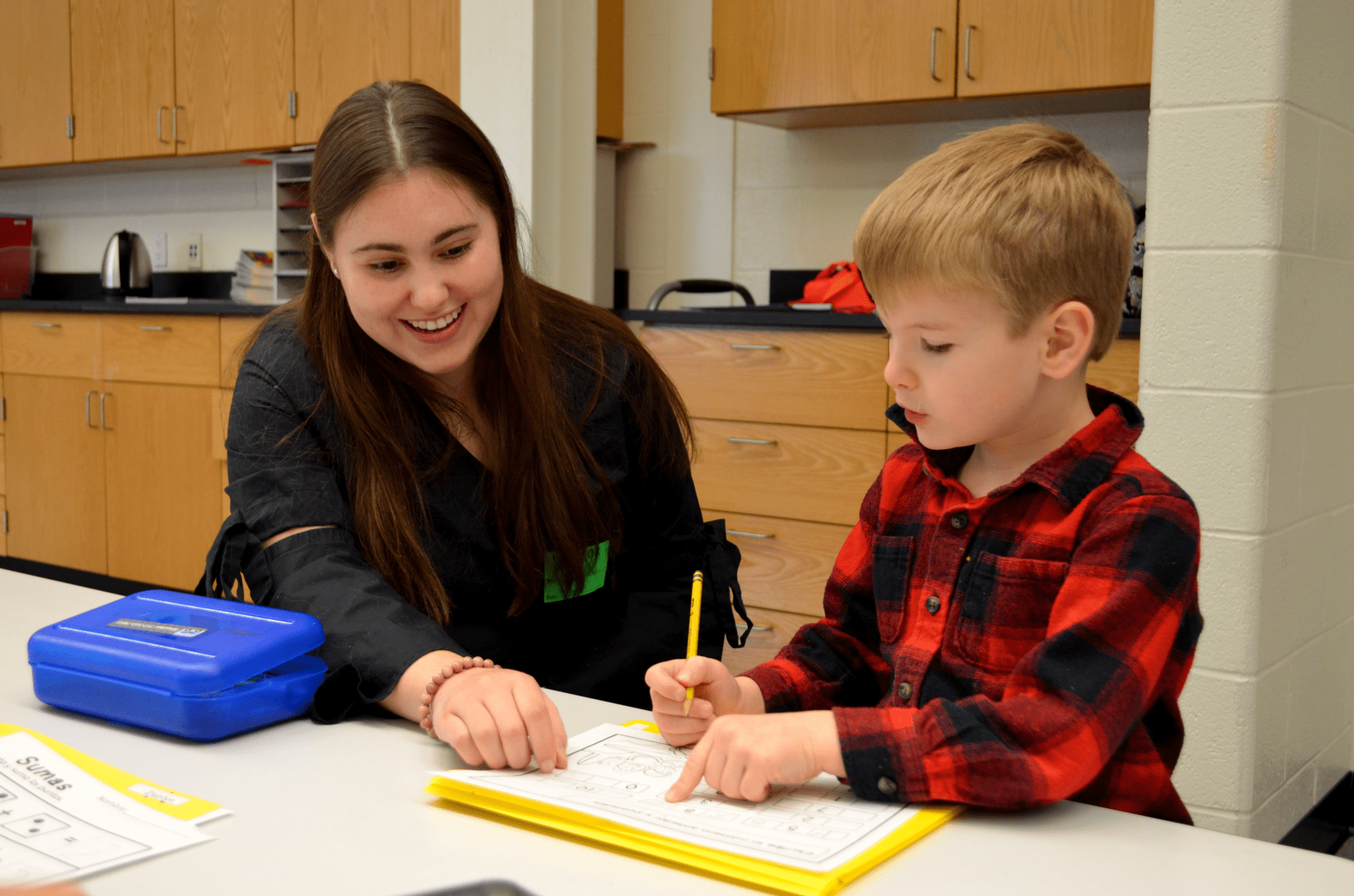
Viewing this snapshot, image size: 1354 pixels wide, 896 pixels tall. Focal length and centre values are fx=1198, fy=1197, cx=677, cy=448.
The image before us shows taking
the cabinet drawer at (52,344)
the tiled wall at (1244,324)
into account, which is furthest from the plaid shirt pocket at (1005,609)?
the cabinet drawer at (52,344)

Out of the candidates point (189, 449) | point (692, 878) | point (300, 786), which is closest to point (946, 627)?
point (692, 878)

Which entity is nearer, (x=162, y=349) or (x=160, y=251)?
(x=162, y=349)

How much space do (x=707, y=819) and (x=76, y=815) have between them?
357 mm

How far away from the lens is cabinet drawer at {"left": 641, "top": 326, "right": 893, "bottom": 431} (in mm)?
2559

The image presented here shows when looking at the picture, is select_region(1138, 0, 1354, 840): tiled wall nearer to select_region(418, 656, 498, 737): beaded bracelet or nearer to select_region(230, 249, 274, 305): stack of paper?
select_region(418, 656, 498, 737): beaded bracelet

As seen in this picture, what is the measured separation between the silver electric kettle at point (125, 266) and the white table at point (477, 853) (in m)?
3.89

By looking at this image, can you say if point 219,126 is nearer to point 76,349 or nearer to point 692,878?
point 76,349

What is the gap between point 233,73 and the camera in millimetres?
3814

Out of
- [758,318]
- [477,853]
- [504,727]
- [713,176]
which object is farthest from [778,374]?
[477,853]

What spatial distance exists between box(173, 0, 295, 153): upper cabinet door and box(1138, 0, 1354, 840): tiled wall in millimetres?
2834

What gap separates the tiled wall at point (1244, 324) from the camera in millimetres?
1637

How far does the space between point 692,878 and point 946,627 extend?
34 centimetres

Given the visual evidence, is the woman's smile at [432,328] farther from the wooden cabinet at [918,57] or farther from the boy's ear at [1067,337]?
the wooden cabinet at [918,57]

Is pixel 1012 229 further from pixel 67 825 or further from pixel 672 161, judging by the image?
pixel 672 161
